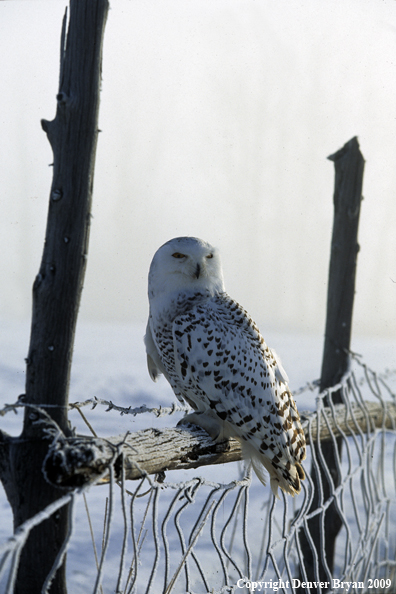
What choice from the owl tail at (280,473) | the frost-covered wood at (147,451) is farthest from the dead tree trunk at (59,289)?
the owl tail at (280,473)

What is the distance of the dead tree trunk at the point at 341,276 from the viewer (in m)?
3.07

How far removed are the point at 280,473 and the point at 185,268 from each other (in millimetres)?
898

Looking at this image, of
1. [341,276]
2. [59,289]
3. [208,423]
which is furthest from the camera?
[341,276]

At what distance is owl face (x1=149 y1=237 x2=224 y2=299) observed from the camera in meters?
2.06

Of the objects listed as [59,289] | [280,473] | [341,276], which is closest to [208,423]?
[280,473]

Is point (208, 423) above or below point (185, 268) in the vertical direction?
below

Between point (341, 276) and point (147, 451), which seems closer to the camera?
point (147, 451)

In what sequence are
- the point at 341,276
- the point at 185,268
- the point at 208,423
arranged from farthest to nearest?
the point at 341,276 → the point at 185,268 → the point at 208,423

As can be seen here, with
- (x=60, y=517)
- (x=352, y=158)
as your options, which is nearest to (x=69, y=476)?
(x=60, y=517)

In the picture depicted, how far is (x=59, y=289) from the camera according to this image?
1.24 m

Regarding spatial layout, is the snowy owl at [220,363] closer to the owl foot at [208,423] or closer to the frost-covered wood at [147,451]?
the owl foot at [208,423]

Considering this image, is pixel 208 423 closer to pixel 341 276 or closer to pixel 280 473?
pixel 280 473

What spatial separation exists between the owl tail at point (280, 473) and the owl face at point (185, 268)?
0.70 m

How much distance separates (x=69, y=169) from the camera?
1252mm
